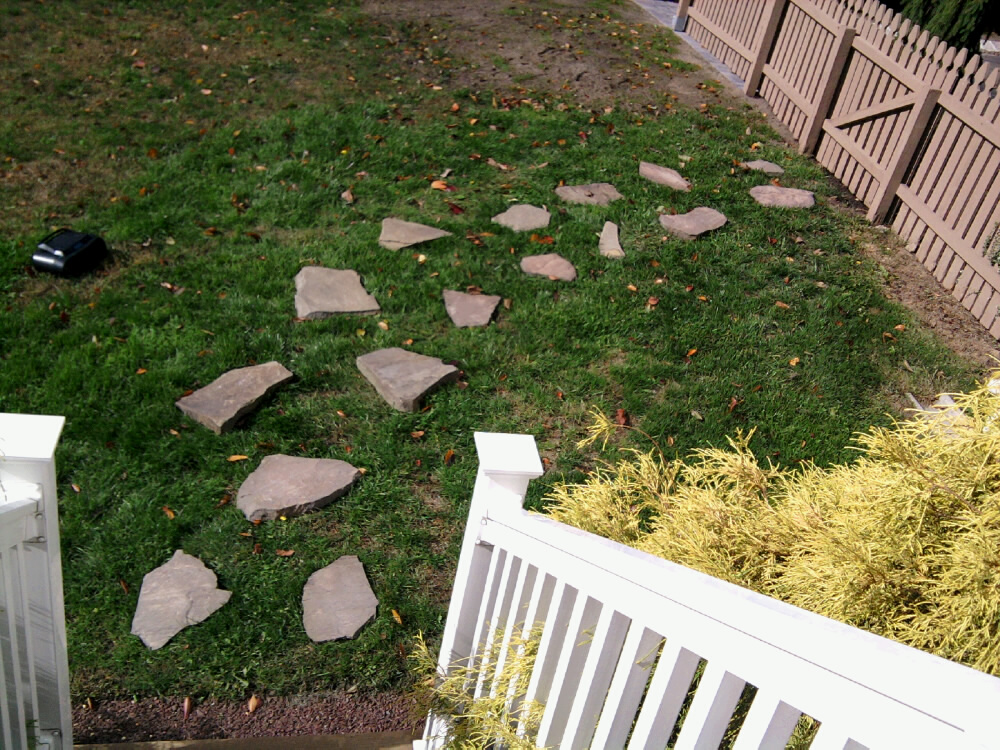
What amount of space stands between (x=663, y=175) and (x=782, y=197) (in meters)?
0.93

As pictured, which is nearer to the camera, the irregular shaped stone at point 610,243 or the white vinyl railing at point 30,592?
the white vinyl railing at point 30,592

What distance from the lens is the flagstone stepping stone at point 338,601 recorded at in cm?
339

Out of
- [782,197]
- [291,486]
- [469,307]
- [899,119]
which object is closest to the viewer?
[291,486]

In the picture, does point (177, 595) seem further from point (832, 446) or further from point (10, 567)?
point (832, 446)

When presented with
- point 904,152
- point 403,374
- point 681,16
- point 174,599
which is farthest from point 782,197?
point 174,599

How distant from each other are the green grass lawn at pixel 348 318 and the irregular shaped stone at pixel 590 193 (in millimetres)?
97

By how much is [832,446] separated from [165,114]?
582 centimetres

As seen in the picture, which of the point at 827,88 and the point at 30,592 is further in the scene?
the point at 827,88

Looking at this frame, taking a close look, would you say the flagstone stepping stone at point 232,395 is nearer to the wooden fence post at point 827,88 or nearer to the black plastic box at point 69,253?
the black plastic box at point 69,253

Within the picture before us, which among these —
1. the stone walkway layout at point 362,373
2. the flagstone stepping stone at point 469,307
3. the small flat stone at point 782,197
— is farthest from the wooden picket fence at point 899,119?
the flagstone stepping stone at point 469,307

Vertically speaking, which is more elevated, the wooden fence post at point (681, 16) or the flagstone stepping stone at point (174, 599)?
the wooden fence post at point (681, 16)

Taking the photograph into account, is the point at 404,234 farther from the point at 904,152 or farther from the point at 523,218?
the point at 904,152

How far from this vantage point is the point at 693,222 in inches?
237

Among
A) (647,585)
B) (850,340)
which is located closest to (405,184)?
(850,340)
